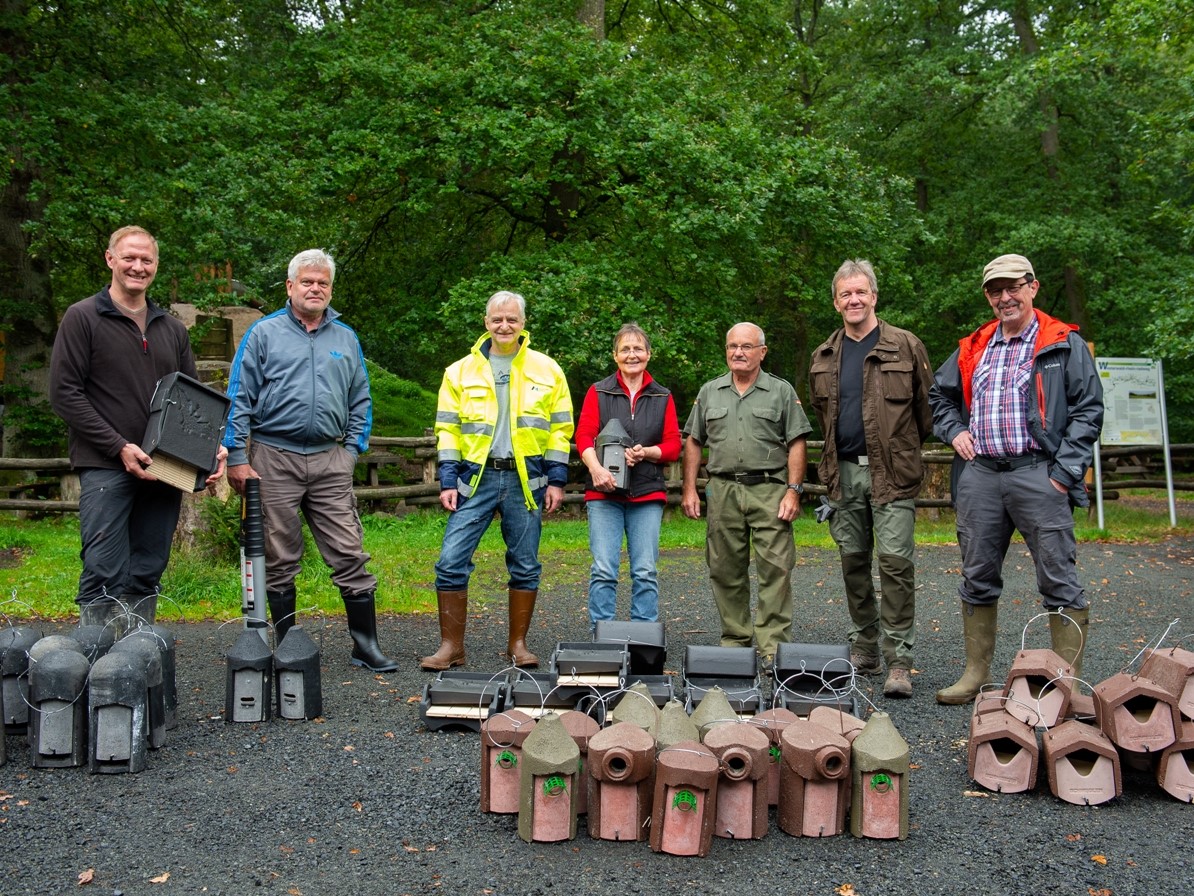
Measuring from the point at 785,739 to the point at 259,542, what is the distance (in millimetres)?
2954

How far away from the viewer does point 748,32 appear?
714 inches

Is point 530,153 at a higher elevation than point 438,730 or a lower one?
higher

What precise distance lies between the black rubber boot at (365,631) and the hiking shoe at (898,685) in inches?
104

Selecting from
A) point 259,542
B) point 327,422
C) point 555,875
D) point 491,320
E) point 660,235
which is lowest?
point 555,875

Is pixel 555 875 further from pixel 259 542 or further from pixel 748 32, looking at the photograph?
pixel 748 32

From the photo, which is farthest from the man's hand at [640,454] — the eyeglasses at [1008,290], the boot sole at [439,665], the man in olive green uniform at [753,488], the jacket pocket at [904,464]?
the eyeglasses at [1008,290]

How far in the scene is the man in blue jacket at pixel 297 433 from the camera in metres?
5.49

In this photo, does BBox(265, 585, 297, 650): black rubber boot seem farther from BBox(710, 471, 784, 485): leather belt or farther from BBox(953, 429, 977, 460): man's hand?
BBox(953, 429, 977, 460): man's hand

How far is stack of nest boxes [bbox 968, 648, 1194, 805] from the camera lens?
3.86m

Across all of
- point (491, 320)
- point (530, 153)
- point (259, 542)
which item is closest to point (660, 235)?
point (530, 153)

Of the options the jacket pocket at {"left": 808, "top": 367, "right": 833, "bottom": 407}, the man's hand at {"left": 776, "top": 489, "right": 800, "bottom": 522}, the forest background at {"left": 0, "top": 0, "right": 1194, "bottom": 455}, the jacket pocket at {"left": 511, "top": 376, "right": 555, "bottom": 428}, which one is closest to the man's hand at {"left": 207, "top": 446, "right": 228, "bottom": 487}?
the jacket pocket at {"left": 511, "top": 376, "right": 555, "bottom": 428}

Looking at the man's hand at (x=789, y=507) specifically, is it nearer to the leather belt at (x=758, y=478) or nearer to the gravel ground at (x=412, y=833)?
the leather belt at (x=758, y=478)

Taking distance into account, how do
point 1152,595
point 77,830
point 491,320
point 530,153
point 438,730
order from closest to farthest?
point 77,830
point 438,730
point 491,320
point 1152,595
point 530,153

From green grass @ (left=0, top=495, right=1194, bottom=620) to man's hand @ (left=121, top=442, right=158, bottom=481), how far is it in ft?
4.03
